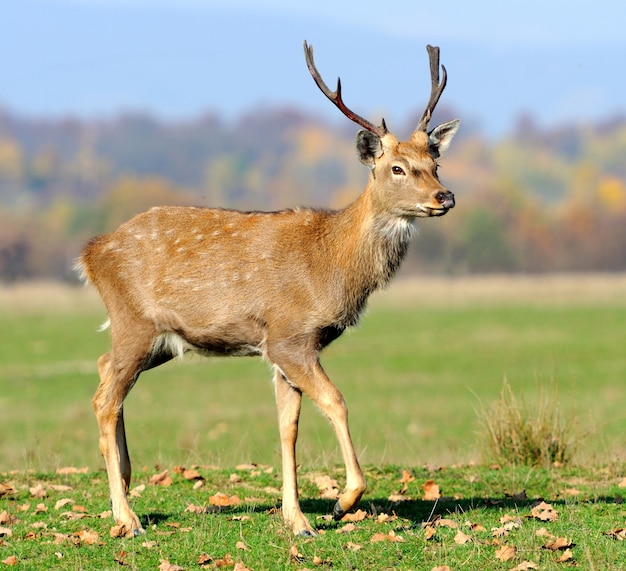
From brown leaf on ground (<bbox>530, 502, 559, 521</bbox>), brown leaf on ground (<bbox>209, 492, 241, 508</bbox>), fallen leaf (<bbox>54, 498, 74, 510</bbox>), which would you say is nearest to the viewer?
brown leaf on ground (<bbox>530, 502, 559, 521</bbox>)

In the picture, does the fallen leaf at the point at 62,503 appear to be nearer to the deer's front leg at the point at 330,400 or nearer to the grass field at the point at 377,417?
the grass field at the point at 377,417

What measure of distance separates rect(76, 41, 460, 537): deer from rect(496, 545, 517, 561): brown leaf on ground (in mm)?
1560

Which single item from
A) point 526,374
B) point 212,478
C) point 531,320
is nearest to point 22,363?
point 526,374

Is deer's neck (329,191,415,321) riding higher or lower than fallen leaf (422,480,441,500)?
higher

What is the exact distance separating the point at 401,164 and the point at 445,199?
1.84 ft

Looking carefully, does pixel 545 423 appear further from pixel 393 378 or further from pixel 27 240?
pixel 27 240

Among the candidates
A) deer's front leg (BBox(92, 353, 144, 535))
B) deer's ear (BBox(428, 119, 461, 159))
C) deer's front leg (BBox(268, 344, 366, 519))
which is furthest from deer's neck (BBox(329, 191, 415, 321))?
A: deer's front leg (BBox(92, 353, 144, 535))

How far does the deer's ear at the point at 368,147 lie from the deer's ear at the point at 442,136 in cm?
60

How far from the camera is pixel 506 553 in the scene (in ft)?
25.9

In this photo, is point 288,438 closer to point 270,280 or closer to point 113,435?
point 270,280

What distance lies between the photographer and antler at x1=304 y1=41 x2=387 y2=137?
957cm

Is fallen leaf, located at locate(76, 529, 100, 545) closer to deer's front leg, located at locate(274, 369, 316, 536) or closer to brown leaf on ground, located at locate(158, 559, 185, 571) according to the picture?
brown leaf on ground, located at locate(158, 559, 185, 571)

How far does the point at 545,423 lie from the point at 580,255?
8103 centimetres

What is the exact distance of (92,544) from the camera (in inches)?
336
